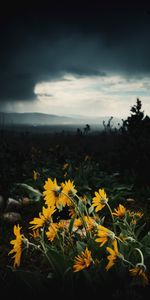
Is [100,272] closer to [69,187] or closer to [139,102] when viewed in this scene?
[69,187]

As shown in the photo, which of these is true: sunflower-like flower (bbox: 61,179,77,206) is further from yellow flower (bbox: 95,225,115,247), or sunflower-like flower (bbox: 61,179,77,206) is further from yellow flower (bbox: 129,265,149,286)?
yellow flower (bbox: 129,265,149,286)

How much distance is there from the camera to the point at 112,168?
6918 millimetres

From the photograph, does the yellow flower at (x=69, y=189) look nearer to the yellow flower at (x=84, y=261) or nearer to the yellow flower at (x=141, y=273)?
the yellow flower at (x=84, y=261)

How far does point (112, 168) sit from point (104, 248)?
476cm

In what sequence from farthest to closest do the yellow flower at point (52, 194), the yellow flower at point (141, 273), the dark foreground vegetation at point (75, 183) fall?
the dark foreground vegetation at point (75, 183) < the yellow flower at point (52, 194) < the yellow flower at point (141, 273)

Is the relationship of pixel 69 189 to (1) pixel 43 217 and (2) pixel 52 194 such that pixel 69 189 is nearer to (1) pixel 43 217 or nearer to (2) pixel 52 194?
(2) pixel 52 194

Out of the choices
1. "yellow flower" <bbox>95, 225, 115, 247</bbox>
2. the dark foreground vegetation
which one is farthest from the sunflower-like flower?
the dark foreground vegetation

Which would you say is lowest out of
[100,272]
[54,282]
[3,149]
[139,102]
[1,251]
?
[1,251]

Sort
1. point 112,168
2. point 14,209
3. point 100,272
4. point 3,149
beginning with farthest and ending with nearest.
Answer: point 112,168, point 3,149, point 14,209, point 100,272

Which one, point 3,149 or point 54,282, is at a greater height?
point 3,149

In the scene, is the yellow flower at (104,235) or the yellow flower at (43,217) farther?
the yellow flower at (43,217)

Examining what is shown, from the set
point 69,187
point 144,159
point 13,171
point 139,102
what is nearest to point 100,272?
point 69,187

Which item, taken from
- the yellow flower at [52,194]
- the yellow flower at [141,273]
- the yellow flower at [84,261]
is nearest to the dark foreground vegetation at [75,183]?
the yellow flower at [141,273]

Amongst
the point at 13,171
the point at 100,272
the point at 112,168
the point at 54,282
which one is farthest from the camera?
the point at 112,168
